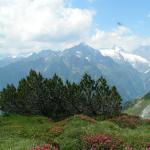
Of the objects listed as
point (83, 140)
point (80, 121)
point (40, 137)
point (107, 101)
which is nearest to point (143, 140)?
point (83, 140)

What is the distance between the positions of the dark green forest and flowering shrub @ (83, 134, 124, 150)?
2456 inches

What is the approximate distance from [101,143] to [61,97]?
67.6m

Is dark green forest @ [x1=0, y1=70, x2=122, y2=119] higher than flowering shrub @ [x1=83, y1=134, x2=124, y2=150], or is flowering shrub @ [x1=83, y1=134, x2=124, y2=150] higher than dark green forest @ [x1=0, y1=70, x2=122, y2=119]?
dark green forest @ [x1=0, y1=70, x2=122, y2=119]

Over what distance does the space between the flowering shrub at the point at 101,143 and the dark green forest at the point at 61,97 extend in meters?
62.4

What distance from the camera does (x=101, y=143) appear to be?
2962 centimetres

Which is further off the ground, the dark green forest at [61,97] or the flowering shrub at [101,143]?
the dark green forest at [61,97]

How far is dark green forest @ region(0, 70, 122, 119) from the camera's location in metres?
95.6

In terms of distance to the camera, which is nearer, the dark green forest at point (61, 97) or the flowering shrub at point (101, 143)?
the flowering shrub at point (101, 143)

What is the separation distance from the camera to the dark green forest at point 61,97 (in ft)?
314

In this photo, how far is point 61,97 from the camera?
9706cm

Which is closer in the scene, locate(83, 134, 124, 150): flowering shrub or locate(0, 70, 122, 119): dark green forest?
locate(83, 134, 124, 150): flowering shrub

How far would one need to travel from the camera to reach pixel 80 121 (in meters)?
50.1

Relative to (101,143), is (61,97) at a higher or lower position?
higher

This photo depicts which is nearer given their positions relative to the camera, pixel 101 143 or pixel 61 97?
pixel 101 143
